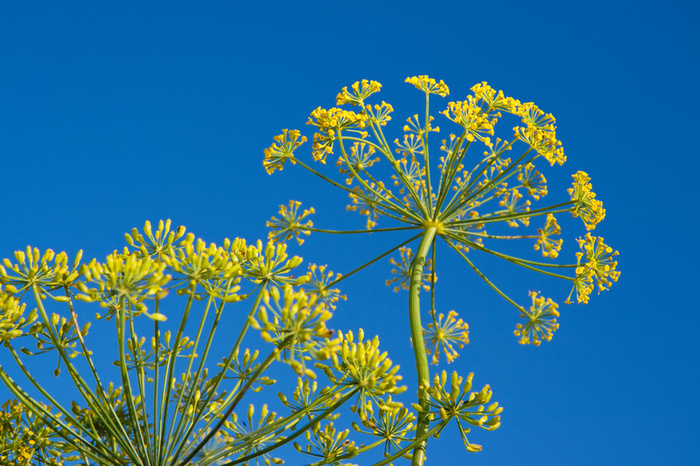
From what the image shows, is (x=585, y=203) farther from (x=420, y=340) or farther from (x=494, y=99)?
(x=420, y=340)

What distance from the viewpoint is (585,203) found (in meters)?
8.77

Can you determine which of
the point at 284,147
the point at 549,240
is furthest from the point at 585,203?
the point at 284,147

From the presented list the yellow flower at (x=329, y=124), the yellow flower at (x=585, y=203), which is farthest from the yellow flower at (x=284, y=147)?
the yellow flower at (x=585, y=203)

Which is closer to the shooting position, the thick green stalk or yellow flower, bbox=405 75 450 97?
the thick green stalk

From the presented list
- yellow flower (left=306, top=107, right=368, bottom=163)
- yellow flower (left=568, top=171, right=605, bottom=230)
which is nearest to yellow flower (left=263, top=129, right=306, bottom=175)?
yellow flower (left=306, top=107, right=368, bottom=163)

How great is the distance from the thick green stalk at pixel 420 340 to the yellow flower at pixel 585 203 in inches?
83.9

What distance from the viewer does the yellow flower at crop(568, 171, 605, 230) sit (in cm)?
875

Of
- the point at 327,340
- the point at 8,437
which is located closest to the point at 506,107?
the point at 327,340

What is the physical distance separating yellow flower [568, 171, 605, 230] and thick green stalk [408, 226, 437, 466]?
213cm

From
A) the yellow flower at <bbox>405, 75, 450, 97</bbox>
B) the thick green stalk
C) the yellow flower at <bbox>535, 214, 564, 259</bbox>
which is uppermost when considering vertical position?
the yellow flower at <bbox>405, 75, 450, 97</bbox>

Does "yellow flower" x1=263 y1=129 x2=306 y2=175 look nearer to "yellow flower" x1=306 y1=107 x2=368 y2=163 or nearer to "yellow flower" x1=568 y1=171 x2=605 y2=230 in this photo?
"yellow flower" x1=306 y1=107 x2=368 y2=163

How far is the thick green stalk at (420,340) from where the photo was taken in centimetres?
602

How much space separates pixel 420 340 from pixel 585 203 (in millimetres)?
3579

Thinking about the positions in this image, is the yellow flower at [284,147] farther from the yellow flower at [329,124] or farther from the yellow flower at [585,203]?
the yellow flower at [585,203]
